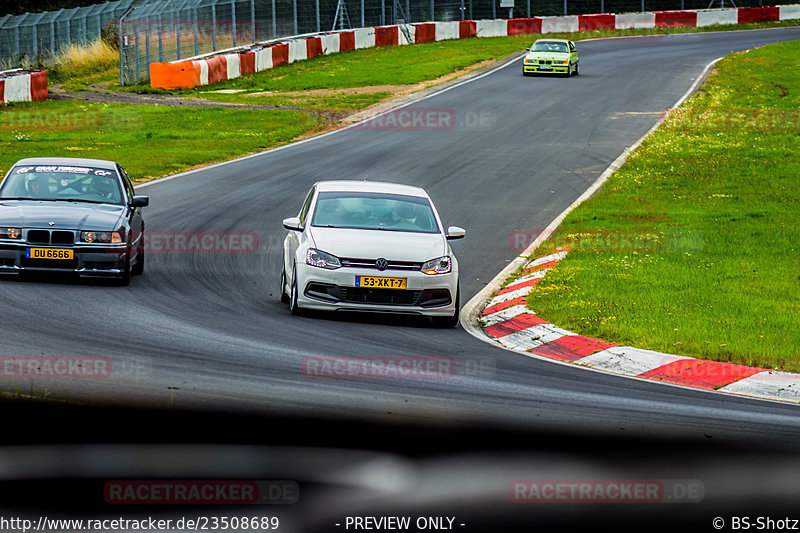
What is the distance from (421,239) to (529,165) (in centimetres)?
1313

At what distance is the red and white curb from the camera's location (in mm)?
9914

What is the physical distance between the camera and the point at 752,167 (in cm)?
2378

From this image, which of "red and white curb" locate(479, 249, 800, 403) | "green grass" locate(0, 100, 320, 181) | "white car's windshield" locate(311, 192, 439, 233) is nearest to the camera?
"red and white curb" locate(479, 249, 800, 403)

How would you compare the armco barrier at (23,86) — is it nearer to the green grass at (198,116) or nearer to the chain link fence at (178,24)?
the green grass at (198,116)

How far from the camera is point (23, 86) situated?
3644cm

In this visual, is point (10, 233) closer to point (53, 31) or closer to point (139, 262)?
point (139, 262)

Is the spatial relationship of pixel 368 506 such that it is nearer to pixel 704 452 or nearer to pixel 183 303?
pixel 704 452

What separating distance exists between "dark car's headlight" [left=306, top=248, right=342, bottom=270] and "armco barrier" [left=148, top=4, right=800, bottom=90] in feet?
87.0

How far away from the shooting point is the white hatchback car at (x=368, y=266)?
41.1 ft

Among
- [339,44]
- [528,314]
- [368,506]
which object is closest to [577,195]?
[528,314]

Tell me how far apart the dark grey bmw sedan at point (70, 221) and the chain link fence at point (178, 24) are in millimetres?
29105

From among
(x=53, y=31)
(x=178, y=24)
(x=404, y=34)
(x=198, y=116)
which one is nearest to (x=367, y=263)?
(x=198, y=116)

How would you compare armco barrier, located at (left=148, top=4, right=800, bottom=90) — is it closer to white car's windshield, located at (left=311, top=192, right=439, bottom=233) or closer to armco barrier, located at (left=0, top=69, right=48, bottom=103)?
armco barrier, located at (left=0, top=69, right=48, bottom=103)

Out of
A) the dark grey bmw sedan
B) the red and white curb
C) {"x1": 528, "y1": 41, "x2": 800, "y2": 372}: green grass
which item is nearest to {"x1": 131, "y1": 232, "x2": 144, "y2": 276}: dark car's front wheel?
the dark grey bmw sedan
